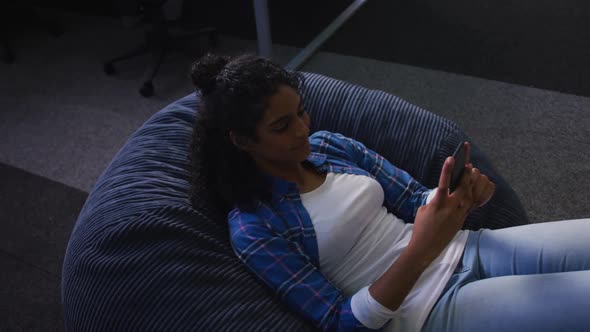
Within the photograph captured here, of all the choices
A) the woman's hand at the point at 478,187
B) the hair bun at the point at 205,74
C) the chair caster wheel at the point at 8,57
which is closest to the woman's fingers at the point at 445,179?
the woman's hand at the point at 478,187

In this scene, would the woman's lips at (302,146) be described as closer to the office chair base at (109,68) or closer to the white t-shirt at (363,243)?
the white t-shirt at (363,243)

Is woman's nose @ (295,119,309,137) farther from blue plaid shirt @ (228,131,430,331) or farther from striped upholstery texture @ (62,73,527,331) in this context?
striped upholstery texture @ (62,73,527,331)

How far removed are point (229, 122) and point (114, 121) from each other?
1.75 m

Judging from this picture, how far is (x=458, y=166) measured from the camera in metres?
0.94

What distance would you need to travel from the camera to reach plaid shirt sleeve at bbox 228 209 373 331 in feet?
2.89

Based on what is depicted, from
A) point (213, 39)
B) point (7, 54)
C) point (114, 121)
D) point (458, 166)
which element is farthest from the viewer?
point (7, 54)

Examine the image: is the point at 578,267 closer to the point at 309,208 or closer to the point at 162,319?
the point at 309,208

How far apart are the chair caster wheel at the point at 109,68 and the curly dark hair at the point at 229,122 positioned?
2.07m

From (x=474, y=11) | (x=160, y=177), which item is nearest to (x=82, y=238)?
(x=160, y=177)

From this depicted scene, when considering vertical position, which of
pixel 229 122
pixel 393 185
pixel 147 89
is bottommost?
pixel 147 89

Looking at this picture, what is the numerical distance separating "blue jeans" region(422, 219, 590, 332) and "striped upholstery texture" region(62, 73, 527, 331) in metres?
0.23

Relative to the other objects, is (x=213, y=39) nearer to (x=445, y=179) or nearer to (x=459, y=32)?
(x=459, y=32)

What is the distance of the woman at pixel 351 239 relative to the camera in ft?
2.82

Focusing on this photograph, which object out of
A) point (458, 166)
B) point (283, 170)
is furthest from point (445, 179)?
point (283, 170)
